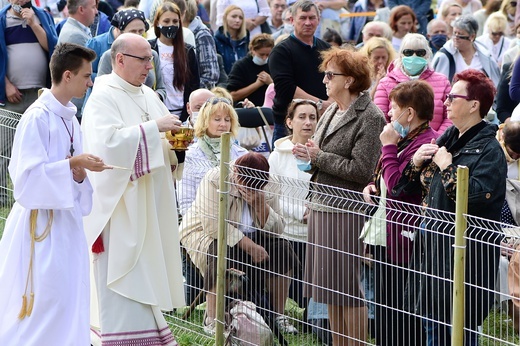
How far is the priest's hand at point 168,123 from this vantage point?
7.11 meters

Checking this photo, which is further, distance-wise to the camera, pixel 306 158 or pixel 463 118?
pixel 306 158

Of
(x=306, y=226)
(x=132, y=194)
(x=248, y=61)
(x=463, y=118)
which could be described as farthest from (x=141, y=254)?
(x=248, y=61)

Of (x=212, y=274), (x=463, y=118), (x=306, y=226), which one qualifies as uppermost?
(x=463, y=118)

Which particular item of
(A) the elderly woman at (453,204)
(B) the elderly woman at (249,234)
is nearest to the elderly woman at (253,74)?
(B) the elderly woman at (249,234)

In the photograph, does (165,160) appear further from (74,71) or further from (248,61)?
(248,61)

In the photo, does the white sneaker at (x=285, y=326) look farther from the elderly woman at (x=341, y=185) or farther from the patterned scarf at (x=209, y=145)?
the patterned scarf at (x=209, y=145)

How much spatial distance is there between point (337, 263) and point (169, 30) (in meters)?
4.34

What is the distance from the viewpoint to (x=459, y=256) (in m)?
5.70

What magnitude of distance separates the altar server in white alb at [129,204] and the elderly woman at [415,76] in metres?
2.27

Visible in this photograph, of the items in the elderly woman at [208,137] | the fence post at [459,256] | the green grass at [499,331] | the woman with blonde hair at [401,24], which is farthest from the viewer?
the woman with blonde hair at [401,24]

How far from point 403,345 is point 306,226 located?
117 cm

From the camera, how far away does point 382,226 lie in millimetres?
6367

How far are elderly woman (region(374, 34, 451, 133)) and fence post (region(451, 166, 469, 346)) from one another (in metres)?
2.95

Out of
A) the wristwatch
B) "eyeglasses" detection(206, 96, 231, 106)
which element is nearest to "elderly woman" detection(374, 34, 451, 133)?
the wristwatch
